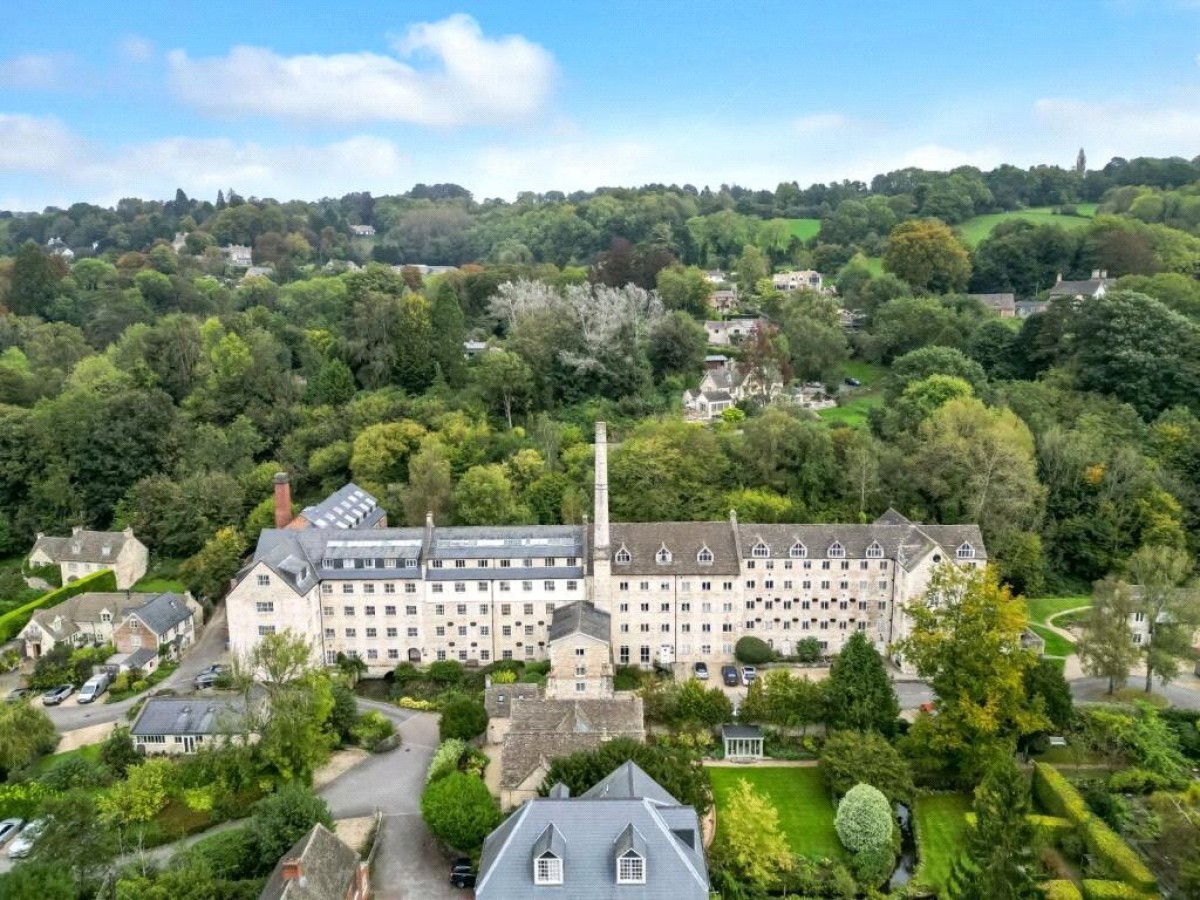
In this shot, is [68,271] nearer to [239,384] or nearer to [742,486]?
[239,384]

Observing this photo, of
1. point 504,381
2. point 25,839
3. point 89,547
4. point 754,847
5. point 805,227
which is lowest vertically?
point 25,839

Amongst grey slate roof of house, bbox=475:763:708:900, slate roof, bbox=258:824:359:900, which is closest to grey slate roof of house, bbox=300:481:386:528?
slate roof, bbox=258:824:359:900

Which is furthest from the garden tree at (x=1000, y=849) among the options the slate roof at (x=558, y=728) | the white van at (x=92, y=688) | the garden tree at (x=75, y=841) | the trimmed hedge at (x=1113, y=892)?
the white van at (x=92, y=688)

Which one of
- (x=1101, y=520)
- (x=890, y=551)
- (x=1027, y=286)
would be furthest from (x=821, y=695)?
(x=1027, y=286)

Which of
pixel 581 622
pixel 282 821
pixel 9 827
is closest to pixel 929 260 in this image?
pixel 581 622

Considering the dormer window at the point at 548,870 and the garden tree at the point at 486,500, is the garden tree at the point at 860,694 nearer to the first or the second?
the dormer window at the point at 548,870

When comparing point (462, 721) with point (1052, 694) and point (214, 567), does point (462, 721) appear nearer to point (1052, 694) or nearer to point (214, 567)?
point (214, 567)

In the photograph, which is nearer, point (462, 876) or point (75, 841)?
point (75, 841)
